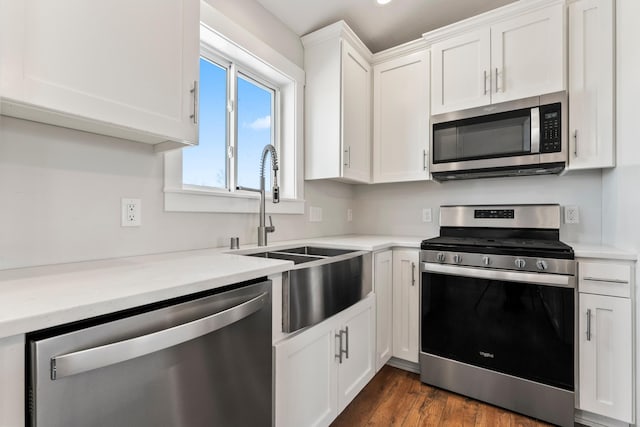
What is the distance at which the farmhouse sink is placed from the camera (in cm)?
124

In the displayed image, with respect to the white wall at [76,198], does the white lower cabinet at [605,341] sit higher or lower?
lower

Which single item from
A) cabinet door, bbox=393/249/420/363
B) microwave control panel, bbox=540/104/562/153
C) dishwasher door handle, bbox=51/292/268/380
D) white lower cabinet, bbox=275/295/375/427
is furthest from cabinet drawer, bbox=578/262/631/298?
dishwasher door handle, bbox=51/292/268/380

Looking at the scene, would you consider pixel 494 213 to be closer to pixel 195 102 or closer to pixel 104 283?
pixel 195 102

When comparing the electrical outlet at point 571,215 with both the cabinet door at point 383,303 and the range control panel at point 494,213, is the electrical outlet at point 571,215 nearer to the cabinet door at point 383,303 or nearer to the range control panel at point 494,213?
the range control panel at point 494,213

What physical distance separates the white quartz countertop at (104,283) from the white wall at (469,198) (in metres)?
1.79

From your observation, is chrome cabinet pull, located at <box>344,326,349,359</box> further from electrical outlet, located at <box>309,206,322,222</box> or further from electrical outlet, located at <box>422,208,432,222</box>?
electrical outlet, located at <box>422,208,432,222</box>

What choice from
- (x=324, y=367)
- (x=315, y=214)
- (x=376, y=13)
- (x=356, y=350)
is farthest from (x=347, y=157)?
(x=324, y=367)

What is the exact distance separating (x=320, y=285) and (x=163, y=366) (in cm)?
75

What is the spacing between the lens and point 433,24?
7.91 ft

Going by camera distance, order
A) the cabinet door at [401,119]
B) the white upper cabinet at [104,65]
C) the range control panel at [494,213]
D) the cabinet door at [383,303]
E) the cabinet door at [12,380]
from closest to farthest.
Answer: the cabinet door at [12,380], the white upper cabinet at [104,65], the cabinet door at [383,303], the range control panel at [494,213], the cabinet door at [401,119]

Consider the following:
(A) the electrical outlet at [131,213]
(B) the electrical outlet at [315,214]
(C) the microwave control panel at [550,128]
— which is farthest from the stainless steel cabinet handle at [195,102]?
(C) the microwave control panel at [550,128]

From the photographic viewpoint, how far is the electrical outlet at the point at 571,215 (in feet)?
6.74

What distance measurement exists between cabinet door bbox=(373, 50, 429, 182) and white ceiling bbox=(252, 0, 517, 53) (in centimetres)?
27

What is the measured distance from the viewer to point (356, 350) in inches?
67.7
